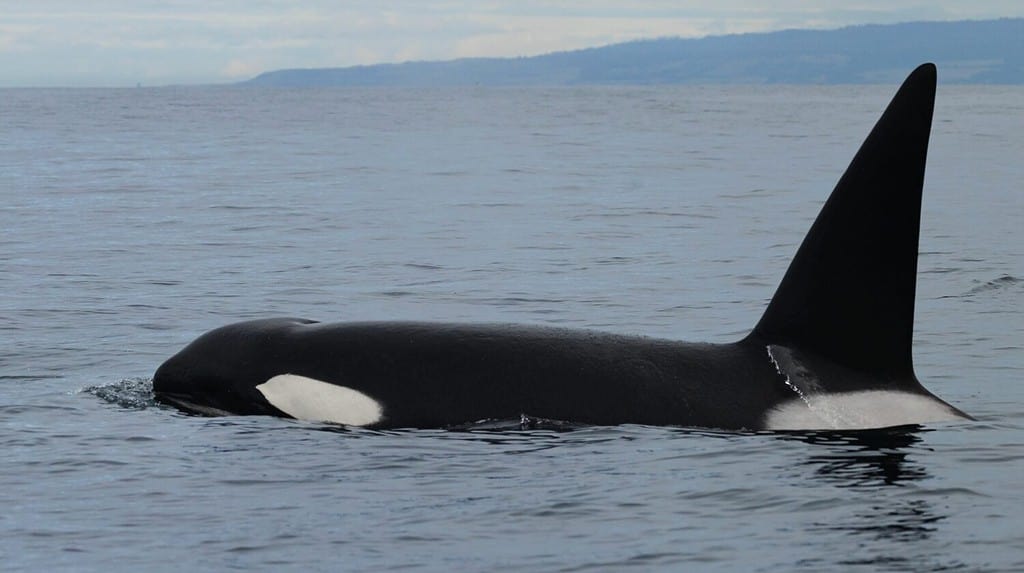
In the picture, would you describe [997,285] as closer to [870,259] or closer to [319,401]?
[870,259]

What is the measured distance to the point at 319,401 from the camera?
1038 centimetres

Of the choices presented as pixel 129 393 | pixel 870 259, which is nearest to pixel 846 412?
pixel 870 259

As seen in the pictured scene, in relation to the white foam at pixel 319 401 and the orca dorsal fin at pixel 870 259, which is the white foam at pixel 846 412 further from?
the white foam at pixel 319 401

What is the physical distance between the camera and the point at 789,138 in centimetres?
6638

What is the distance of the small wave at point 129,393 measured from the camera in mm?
11508

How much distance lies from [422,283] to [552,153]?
35.7 m

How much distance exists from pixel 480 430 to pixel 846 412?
7.68ft

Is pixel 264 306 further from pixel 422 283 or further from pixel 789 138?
pixel 789 138

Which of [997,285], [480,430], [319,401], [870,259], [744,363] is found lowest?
[997,285]

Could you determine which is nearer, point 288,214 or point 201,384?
point 201,384

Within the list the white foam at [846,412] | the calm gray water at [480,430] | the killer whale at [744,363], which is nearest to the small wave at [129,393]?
the calm gray water at [480,430]

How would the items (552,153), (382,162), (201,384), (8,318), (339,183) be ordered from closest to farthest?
1. (201,384)
2. (8,318)
3. (339,183)
4. (382,162)
5. (552,153)

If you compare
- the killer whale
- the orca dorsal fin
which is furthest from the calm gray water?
the orca dorsal fin

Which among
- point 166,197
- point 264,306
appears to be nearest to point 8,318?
point 264,306
